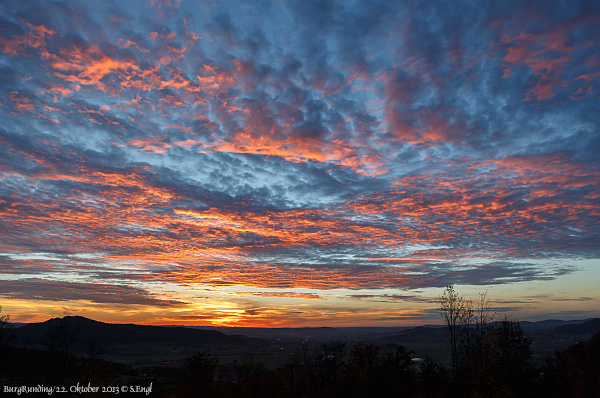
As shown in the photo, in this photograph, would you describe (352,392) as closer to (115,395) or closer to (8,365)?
(115,395)

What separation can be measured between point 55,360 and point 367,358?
7573cm

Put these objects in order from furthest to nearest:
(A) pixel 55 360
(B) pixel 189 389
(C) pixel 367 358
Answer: (A) pixel 55 360, (C) pixel 367 358, (B) pixel 189 389

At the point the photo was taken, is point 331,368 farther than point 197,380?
Yes

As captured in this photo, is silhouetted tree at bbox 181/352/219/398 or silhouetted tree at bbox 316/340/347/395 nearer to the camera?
silhouetted tree at bbox 181/352/219/398

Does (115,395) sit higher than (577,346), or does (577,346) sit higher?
(577,346)

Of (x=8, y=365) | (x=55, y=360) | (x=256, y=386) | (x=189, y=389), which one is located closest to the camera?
(x=189, y=389)

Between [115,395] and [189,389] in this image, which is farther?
[115,395]

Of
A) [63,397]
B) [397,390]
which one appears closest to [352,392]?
[397,390]

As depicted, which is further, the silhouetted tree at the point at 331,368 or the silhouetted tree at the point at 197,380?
the silhouetted tree at the point at 331,368

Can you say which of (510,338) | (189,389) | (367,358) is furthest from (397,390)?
(189,389)

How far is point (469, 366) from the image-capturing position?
54.2 m

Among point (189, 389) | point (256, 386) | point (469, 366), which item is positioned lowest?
point (256, 386)

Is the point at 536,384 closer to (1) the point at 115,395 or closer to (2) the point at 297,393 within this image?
(2) the point at 297,393

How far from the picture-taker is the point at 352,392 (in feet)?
199
